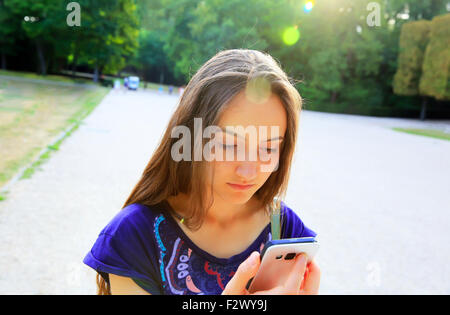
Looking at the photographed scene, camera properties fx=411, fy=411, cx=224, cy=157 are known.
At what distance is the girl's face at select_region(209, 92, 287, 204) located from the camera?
1.28 meters

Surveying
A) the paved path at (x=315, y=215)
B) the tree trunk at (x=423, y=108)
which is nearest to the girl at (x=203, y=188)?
the paved path at (x=315, y=215)

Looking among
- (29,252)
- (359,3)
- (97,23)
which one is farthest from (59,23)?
(29,252)

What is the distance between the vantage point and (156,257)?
1303 mm

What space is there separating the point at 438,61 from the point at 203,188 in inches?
1312

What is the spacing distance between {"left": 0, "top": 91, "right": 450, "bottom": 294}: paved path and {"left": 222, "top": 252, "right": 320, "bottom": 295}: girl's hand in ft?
9.26

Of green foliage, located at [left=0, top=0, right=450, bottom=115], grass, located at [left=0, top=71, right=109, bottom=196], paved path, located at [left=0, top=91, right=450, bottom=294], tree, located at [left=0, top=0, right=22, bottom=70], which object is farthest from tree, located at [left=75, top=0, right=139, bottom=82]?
paved path, located at [left=0, top=91, right=450, bottom=294]

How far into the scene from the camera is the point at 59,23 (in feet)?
84.2

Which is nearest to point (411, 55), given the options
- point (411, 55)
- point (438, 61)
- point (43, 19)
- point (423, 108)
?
point (411, 55)

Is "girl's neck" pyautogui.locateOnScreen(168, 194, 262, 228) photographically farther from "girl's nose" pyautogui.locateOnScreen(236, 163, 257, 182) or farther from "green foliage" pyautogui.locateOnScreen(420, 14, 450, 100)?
"green foliage" pyautogui.locateOnScreen(420, 14, 450, 100)

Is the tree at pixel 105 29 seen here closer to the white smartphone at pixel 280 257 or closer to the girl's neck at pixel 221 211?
the girl's neck at pixel 221 211

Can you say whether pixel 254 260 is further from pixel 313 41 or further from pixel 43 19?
pixel 313 41
